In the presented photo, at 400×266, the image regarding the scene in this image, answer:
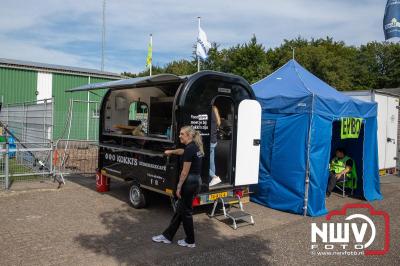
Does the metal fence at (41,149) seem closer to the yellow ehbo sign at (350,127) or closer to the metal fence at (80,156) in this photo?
the metal fence at (80,156)

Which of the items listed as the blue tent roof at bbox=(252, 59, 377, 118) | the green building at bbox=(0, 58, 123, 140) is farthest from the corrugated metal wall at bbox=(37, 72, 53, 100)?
the blue tent roof at bbox=(252, 59, 377, 118)

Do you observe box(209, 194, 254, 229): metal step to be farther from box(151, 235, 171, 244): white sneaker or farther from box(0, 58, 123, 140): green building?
box(0, 58, 123, 140): green building

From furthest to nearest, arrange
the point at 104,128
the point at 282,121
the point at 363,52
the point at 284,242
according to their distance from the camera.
Answer: the point at 363,52 → the point at 104,128 → the point at 282,121 → the point at 284,242

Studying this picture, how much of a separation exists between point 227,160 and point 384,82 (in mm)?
45209

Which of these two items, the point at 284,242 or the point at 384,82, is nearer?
the point at 284,242

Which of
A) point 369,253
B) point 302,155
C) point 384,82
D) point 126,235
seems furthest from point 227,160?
point 384,82

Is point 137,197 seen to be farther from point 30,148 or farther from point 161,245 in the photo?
point 30,148

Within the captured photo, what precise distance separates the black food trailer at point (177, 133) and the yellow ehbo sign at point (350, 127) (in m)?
2.30

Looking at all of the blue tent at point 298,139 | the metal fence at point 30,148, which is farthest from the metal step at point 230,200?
the metal fence at point 30,148

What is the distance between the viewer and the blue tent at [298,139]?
777cm

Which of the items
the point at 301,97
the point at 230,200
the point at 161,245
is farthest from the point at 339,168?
the point at 161,245

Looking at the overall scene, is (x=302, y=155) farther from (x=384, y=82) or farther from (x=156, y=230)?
(x=384, y=82)

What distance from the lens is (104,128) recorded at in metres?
9.48

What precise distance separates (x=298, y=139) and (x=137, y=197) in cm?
356
